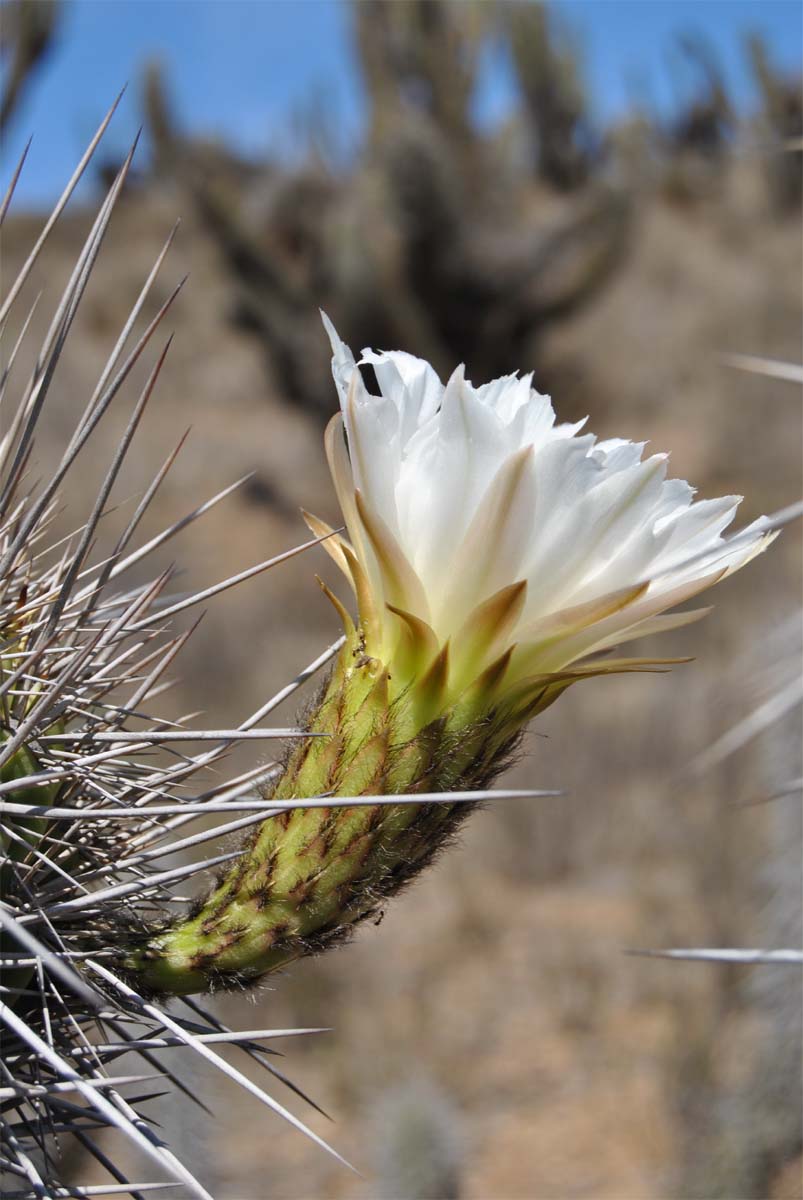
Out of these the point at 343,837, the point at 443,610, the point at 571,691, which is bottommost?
the point at 571,691

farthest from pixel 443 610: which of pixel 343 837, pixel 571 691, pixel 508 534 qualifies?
pixel 571 691

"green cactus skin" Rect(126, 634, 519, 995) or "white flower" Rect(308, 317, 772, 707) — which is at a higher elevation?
"white flower" Rect(308, 317, 772, 707)

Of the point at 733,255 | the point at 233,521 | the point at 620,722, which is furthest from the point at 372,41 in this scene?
the point at 620,722

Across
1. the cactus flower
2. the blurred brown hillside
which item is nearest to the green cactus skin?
the cactus flower

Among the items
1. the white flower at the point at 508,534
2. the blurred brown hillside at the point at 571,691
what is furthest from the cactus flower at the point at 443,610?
the blurred brown hillside at the point at 571,691

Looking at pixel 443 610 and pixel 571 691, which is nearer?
pixel 443 610

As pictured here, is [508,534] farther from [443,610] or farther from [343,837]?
[343,837]

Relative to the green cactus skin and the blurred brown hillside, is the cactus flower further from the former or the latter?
the blurred brown hillside
